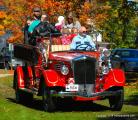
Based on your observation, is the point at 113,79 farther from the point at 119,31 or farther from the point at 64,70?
the point at 119,31

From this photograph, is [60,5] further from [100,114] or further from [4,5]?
[100,114]

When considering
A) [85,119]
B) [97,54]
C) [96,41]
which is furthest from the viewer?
[96,41]

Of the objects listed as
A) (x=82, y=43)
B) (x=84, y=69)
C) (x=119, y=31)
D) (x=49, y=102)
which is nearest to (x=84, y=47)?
(x=82, y=43)

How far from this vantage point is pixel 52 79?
1430 centimetres

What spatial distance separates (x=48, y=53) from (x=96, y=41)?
1424 millimetres

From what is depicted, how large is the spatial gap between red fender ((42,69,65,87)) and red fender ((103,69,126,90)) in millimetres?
1104

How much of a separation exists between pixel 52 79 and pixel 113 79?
153cm

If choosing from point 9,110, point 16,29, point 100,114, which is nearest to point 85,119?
point 100,114

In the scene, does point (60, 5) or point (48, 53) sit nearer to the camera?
point (48, 53)

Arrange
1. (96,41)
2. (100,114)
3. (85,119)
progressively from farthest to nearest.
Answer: (96,41)
(100,114)
(85,119)

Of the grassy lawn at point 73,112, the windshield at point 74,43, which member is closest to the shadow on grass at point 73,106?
the grassy lawn at point 73,112

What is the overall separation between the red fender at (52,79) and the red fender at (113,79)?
1.10 m

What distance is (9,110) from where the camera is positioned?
46.3ft

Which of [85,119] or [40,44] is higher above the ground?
[40,44]
